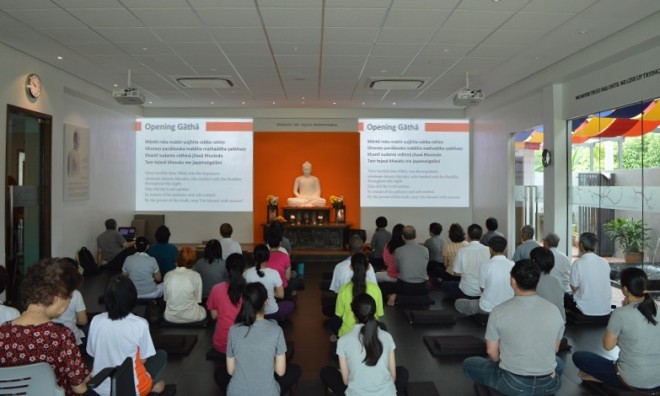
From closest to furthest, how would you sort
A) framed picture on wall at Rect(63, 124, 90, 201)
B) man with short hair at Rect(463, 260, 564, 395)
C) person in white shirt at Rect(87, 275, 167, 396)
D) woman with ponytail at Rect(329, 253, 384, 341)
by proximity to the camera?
1. person in white shirt at Rect(87, 275, 167, 396)
2. man with short hair at Rect(463, 260, 564, 395)
3. woman with ponytail at Rect(329, 253, 384, 341)
4. framed picture on wall at Rect(63, 124, 90, 201)

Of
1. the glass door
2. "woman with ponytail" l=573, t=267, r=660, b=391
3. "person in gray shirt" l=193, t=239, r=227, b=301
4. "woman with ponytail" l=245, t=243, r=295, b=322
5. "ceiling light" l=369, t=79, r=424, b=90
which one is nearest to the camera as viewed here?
"woman with ponytail" l=573, t=267, r=660, b=391

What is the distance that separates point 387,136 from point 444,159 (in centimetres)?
157

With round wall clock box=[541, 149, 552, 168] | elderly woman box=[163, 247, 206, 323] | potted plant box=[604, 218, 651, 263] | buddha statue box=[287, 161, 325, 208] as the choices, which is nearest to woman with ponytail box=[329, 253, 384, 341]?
elderly woman box=[163, 247, 206, 323]

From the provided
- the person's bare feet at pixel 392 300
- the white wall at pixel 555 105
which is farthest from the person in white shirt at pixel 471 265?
the white wall at pixel 555 105

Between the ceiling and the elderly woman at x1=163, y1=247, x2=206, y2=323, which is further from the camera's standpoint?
the ceiling

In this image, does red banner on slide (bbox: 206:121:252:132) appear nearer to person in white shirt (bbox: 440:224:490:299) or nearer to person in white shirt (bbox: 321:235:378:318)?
person in white shirt (bbox: 321:235:378:318)

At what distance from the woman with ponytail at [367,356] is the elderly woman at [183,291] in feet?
9.49

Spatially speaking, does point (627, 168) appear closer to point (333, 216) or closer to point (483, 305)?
point (483, 305)

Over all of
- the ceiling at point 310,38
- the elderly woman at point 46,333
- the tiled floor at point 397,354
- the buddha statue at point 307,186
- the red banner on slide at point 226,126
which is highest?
the ceiling at point 310,38

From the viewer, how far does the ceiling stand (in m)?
5.55

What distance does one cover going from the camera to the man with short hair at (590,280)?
5430 millimetres

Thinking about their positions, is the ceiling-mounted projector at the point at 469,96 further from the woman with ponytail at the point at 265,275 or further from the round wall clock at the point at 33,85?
the round wall clock at the point at 33,85

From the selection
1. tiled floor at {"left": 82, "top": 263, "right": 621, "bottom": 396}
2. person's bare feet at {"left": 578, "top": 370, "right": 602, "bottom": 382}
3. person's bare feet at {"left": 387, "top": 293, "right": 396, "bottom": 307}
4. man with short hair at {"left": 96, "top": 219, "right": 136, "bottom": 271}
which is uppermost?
man with short hair at {"left": 96, "top": 219, "right": 136, "bottom": 271}

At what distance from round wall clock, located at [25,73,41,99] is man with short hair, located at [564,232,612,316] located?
7.98 meters
